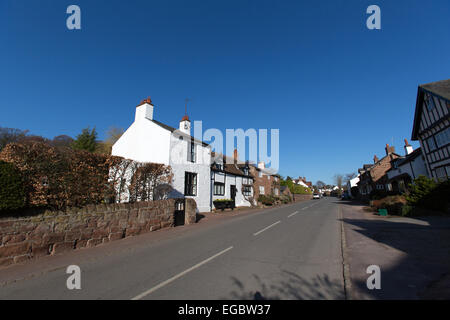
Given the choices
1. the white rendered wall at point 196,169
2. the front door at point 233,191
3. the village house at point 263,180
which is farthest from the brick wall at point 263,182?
→ the white rendered wall at point 196,169

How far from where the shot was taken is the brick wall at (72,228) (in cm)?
632

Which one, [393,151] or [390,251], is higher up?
[393,151]

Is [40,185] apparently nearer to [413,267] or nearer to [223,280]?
[223,280]

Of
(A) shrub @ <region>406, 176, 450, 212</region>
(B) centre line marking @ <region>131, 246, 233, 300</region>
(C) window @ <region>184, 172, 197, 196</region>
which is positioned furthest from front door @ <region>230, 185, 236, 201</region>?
(B) centre line marking @ <region>131, 246, 233, 300</region>

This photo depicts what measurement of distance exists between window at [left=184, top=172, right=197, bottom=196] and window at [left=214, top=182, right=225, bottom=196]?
149 inches

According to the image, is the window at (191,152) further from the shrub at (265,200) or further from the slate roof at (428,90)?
A: the slate roof at (428,90)

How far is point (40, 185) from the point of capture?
23.1 feet

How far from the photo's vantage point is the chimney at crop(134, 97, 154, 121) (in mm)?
19797

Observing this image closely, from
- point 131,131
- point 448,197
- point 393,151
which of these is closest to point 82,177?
point 131,131

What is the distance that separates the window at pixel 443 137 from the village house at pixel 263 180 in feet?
70.3

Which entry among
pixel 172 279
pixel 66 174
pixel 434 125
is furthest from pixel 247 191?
pixel 172 279

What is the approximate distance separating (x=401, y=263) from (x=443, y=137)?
18914 millimetres

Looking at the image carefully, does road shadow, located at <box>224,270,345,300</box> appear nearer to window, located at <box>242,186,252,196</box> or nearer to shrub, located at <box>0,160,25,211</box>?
shrub, located at <box>0,160,25,211</box>
